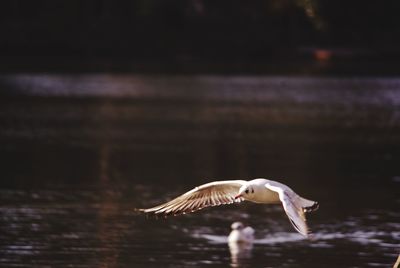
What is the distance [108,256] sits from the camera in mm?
21906

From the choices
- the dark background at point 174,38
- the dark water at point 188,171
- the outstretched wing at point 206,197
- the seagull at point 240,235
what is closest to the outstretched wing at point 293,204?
the outstretched wing at point 206,197

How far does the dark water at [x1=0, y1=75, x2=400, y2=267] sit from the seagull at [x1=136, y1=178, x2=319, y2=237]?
585 cm

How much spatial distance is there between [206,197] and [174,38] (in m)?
83.0

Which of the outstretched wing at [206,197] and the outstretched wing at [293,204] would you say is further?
the outstretched wing at [206,197]

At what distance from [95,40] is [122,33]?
1.94m

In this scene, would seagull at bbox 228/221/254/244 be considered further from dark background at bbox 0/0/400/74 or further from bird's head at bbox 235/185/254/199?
dark background at bbox 0/0/400/74

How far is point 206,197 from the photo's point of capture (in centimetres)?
1534

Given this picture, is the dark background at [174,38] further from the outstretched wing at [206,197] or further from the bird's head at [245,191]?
the bird's head at [245,191]

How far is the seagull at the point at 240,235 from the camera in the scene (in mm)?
22859

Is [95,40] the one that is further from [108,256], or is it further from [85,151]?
[108,256]

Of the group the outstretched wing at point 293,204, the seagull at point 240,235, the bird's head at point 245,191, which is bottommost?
the outstretched wing at point 293,204

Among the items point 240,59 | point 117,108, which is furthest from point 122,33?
point 117,108

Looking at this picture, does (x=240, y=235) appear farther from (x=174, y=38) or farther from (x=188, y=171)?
(x=174, y=38)

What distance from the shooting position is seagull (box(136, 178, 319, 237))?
1367 centimetres
